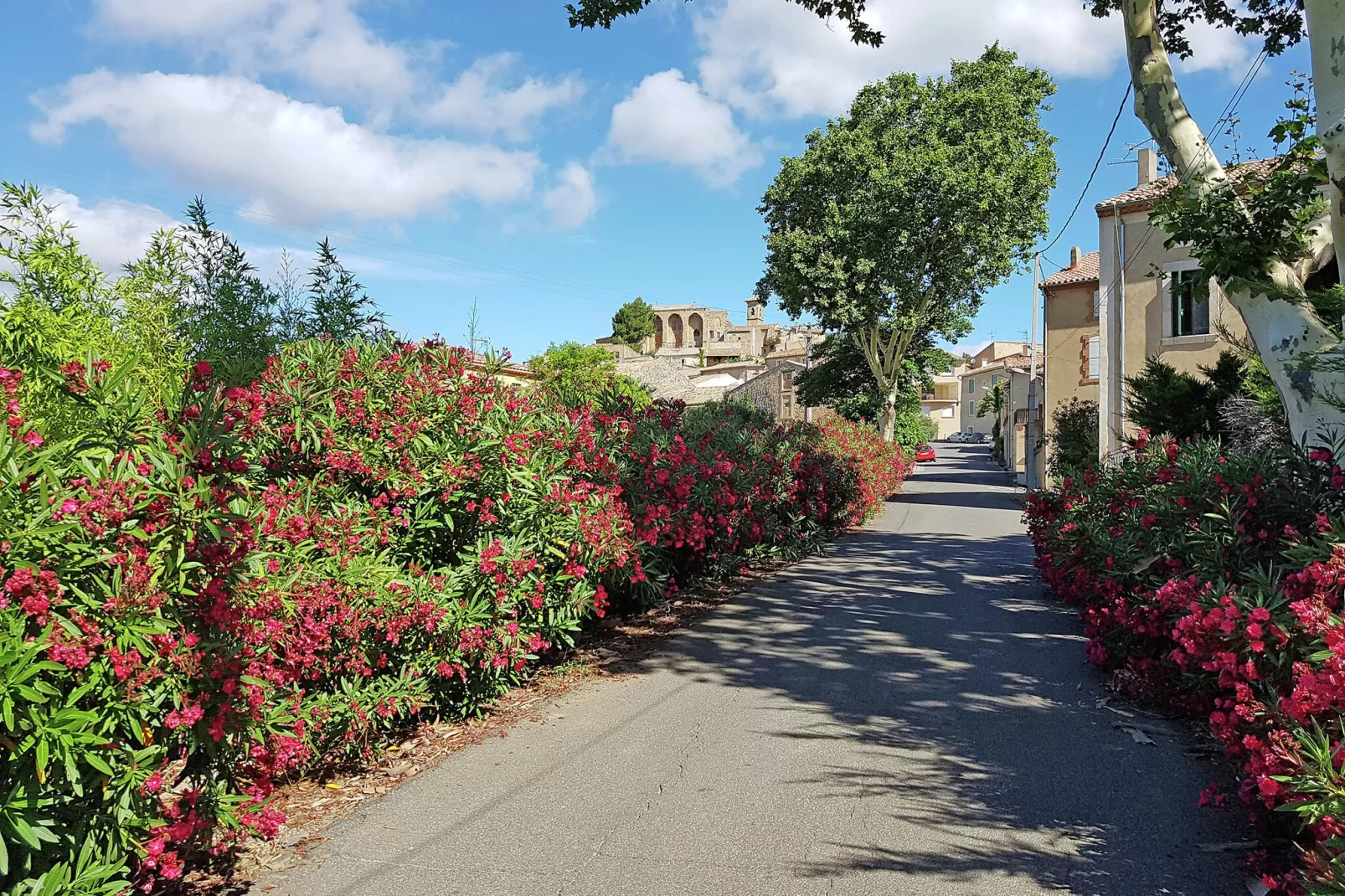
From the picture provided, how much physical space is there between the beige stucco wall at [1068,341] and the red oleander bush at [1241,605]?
23856mm

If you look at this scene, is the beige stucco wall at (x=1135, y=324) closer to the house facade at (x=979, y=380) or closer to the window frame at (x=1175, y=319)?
the window frame at (x=1175, y=319)

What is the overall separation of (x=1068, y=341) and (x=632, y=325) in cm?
6973

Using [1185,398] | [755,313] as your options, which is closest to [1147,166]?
[1185,398]

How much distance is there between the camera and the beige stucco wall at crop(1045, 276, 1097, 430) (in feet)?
98.7

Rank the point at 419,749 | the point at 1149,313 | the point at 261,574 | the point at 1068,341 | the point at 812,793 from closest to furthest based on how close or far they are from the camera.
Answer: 1. the point at 261,574
2. the point at 812,793
3. the point at 419,749
4. the point at 1149,313
5. the point at 1068,341

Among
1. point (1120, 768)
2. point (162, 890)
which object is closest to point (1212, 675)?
point (1120, 768)

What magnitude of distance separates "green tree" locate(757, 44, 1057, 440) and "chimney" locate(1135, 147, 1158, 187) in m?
2.36

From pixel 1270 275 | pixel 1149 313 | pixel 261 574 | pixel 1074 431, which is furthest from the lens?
pixel 1074 431

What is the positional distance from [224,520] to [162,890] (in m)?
1.56

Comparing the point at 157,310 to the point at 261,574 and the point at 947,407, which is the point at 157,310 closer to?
the point at 261,574

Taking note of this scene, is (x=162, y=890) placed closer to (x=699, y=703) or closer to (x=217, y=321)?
(x=699, y=703)

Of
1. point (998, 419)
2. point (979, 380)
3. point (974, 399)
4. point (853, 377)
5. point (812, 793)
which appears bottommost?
point (812, 793)

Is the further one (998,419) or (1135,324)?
(998,419)

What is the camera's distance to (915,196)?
83.0ft
